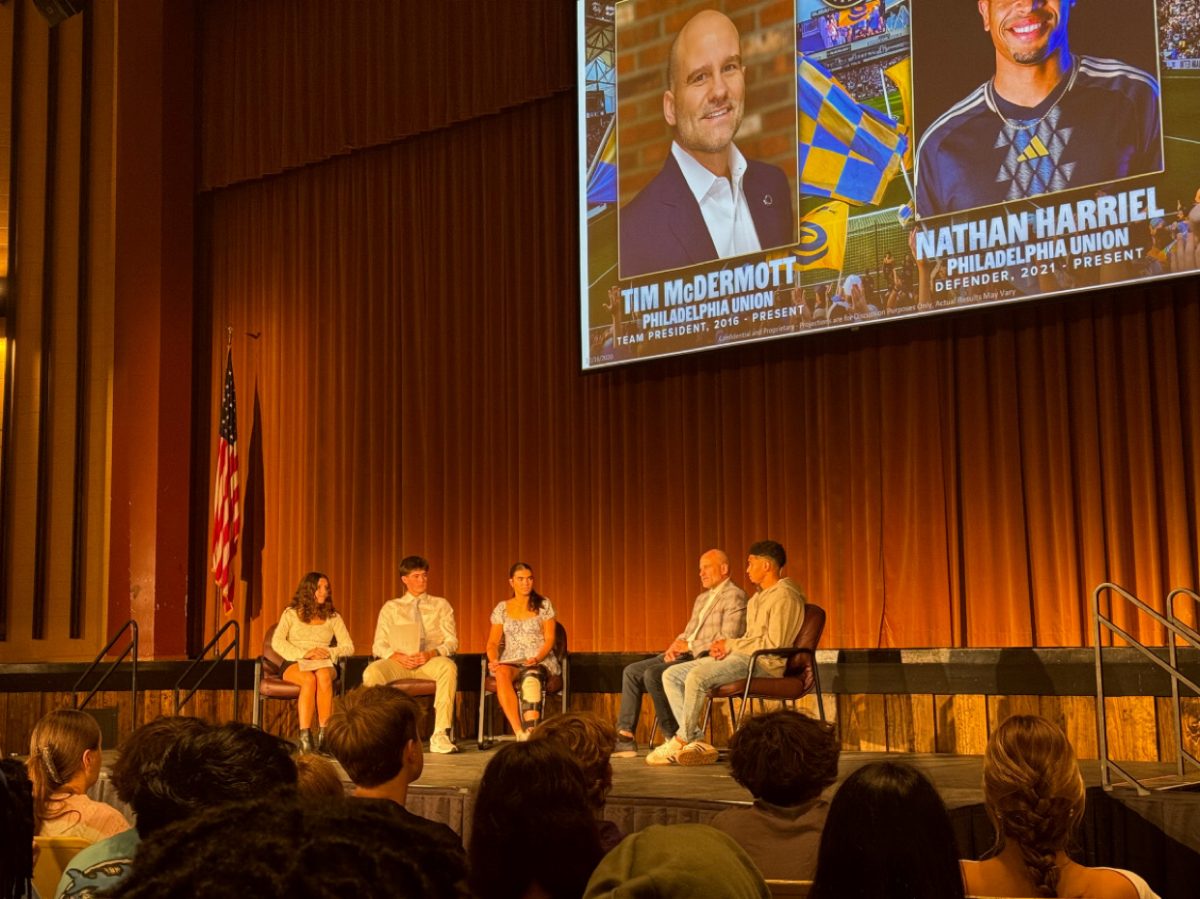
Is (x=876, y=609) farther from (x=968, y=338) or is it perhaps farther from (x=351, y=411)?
(x=351, y=411)

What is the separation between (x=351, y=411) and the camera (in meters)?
9.23

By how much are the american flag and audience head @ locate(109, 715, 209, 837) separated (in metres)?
6.29

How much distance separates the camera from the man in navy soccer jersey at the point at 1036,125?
5844mm

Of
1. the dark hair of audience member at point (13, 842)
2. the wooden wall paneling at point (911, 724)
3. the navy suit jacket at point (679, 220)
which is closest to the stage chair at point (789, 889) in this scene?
the dark hair of audience member at point (13, 842)

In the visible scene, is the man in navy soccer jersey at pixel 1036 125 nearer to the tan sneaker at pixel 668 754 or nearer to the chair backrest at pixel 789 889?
the tan sneaker at pixel 668 754

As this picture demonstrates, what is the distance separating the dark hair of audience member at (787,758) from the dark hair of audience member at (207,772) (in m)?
1.14

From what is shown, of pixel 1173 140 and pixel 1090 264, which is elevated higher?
pixel 1173 140

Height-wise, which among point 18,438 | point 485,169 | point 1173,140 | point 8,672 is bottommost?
point 8,672

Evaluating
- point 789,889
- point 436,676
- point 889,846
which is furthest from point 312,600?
point 889,846

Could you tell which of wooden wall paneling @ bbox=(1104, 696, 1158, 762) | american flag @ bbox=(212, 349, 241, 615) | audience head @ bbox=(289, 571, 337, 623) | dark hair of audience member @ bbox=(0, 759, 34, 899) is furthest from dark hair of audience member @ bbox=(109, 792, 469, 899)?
american flag @ bbox=(212, 349, 241, 615)

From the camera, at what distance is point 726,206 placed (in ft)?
Result: 23.6

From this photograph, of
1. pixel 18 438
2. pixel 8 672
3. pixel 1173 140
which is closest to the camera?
pixel 1173 140

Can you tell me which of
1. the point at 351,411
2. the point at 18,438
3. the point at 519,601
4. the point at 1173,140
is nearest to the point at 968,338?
the point at 1173,140

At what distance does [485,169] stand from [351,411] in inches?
73.2
